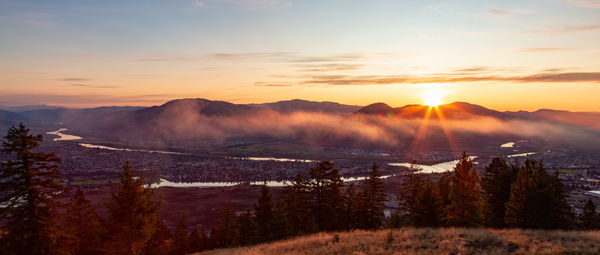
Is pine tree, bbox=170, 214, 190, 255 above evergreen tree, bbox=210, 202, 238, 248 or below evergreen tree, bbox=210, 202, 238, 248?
below

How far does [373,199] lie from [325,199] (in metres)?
6.06

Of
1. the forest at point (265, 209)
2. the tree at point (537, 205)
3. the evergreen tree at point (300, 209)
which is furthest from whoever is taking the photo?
the evergreen tree at point (300, 209)

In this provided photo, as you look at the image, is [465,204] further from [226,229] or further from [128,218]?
[226,229]

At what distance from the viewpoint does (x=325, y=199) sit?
35.3 m

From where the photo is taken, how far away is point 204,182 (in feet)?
523

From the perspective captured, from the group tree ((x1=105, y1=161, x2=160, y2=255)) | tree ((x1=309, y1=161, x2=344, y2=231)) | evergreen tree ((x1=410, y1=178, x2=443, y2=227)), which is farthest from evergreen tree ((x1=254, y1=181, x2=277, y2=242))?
evergreen tree ((x1=410, y1=178, x2=443, y2=227))

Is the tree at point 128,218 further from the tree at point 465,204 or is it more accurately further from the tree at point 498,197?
the tree at point 498,197

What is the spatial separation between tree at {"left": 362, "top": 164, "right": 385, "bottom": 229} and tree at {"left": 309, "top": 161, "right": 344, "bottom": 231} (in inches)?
155

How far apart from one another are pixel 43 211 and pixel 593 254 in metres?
28.7

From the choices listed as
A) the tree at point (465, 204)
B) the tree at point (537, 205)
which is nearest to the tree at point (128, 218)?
the tree at point (465, 204)

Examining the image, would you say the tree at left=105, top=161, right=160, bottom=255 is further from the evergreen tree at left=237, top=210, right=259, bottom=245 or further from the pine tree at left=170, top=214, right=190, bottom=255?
the pine tree at left=170, top=214, right=190, bottom=255

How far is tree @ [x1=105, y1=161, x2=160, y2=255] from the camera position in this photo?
75.9 ft

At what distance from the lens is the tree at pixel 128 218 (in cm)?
2314

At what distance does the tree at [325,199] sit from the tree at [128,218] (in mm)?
17332
